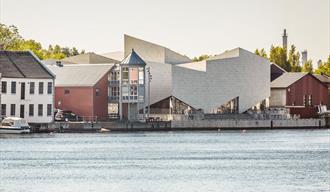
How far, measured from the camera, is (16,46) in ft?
578

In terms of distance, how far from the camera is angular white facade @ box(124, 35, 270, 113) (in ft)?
516

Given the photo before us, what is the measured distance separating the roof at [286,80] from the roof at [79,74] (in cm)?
3149

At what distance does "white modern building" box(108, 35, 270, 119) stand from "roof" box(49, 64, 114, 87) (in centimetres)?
887

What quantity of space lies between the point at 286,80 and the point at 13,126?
60327 millimetres

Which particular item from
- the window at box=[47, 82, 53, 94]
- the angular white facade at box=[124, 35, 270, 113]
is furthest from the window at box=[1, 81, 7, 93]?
the angular white facade at box=[124, 35, 270, 113]

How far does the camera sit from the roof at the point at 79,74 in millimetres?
145250

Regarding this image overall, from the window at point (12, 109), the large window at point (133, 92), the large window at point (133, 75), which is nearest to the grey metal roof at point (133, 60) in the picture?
the large window at point (133, 75)

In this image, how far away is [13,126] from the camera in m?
122

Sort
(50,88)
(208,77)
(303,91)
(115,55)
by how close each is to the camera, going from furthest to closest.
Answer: (303,91), (115,55), (208,77), (50,88)

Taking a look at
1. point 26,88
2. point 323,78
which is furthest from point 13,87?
point 323,78

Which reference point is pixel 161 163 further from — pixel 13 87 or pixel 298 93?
pixel 298 93

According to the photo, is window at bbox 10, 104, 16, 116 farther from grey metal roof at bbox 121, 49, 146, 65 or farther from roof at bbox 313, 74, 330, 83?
roof at bbox 313, 74, 330, 83

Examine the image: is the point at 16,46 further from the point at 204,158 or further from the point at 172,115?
the point at 204,158

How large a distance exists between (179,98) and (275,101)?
2108 centimetres
